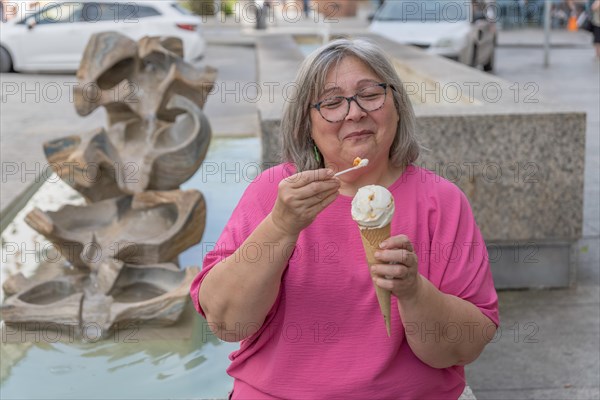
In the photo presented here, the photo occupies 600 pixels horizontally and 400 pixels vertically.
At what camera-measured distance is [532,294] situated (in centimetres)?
510

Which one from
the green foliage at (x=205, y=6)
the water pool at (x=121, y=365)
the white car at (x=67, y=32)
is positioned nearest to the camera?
the water pool at (x=121, y=365)

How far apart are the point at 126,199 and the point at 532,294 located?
2.32m

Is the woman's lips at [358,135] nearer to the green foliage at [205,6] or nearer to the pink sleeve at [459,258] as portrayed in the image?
the pink sleeve at [459,258]

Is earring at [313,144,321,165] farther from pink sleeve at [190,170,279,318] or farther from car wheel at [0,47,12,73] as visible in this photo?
car wheel at [0,47,12,73]

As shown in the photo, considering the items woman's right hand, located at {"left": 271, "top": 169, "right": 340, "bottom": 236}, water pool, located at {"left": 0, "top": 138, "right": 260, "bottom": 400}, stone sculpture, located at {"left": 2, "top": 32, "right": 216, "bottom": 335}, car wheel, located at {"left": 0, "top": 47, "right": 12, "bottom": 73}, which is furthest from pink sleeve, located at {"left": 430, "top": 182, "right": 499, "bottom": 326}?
car wheel, located at {"left": 0, "top": 47, "right": 12, "bottom": 73}

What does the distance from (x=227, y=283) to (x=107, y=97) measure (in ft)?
11.5

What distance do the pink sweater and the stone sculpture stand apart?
6.93ft

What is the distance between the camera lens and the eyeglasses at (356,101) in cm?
240

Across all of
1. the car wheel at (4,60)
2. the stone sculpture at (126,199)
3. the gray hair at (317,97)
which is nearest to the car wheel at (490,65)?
the car wheel at (4,60)

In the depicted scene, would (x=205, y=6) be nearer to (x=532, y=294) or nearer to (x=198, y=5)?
(x=198, y=5)

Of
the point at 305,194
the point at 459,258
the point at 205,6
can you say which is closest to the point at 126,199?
the point at 459,258

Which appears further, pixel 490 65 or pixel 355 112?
pixel 490 65

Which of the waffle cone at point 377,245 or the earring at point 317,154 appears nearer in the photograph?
the waffle cone at point 377,245

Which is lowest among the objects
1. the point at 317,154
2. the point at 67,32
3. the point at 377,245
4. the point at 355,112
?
the point at 67,32
